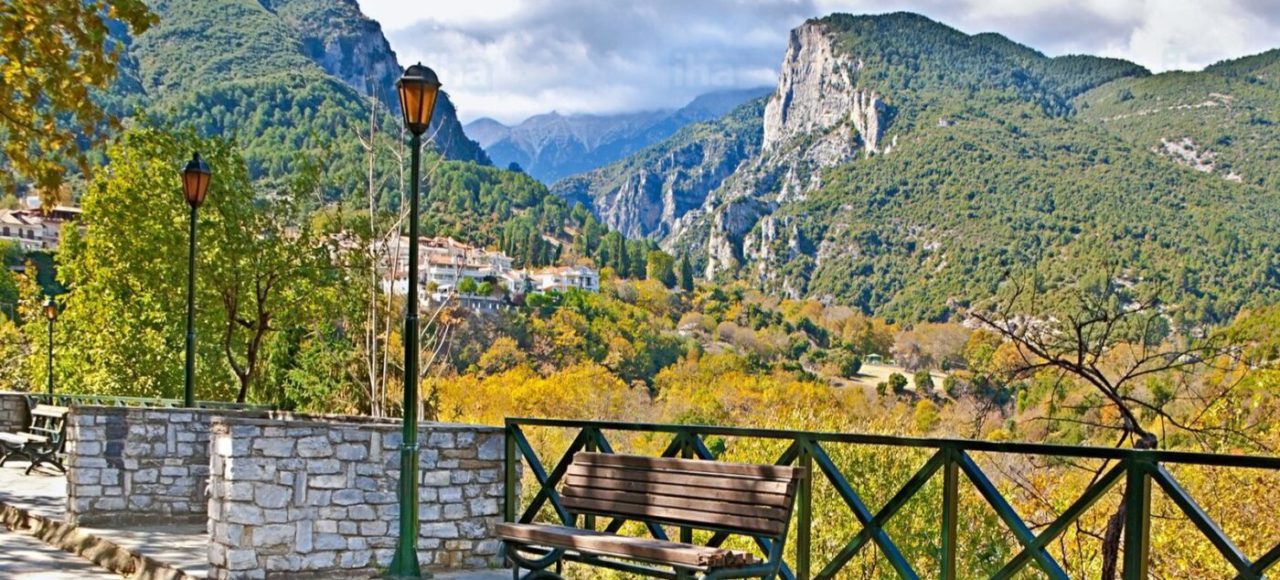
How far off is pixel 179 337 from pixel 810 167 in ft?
367

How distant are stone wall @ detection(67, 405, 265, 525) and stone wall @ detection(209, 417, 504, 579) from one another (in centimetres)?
240

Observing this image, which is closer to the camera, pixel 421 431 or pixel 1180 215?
pixel 421 431

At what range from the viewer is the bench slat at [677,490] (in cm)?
486

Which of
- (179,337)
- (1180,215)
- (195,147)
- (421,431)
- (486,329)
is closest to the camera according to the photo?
(421,431)

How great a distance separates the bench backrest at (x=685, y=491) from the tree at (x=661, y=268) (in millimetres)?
101362

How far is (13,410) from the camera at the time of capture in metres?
14.5

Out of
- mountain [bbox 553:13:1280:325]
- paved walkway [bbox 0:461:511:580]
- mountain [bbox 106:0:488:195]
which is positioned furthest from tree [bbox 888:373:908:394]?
paved walkway [bbox 0:461:511:580]

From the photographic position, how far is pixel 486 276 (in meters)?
84.8

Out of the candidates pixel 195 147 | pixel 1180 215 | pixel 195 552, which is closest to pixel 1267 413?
pixel 195 552

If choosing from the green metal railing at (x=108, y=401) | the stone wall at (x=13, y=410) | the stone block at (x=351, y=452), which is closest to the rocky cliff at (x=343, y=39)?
the green metal railing at (x=108, y=401)

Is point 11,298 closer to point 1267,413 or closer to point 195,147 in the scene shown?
point 195,147

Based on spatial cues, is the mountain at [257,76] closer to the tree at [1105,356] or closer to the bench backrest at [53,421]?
the bench backrest at [53,421]

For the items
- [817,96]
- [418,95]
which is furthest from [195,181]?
[817,96]

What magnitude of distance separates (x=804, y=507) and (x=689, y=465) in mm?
571
